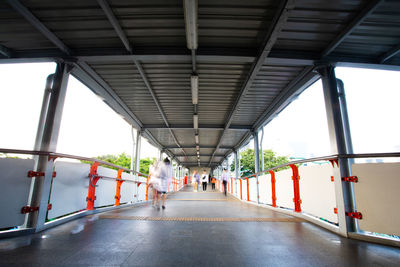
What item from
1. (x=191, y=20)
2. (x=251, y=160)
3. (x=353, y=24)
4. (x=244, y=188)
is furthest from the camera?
(x=251, y=160)

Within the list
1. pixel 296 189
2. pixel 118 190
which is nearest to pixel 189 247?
pixel 296 189

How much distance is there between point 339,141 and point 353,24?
191cm

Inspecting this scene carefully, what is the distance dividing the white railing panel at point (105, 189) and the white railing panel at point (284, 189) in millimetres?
4376

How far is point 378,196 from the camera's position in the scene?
2906 millimetres

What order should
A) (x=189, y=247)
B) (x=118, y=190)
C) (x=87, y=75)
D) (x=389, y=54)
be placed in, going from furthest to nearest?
(x=118, y=190) < (x=87, y=75) < (x=389, y=54) < (x=189, y=247)

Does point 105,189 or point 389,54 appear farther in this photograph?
point 105,189

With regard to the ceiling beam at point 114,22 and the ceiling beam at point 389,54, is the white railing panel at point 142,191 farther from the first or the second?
the ceiling beam at point 389,54

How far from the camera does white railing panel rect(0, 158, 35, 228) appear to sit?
115 inches

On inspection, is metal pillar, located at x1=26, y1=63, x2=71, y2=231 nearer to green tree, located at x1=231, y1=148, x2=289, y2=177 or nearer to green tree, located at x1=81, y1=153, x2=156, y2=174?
green tree, located at x1=231, y1=148, x2=289, y2=177

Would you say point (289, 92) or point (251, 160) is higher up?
point (251, 160)

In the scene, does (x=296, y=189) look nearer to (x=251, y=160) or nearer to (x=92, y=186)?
(x=92, y=186)

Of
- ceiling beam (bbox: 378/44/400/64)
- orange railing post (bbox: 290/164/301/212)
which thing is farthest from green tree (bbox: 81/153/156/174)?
ceiling beam (bbox: 378/44/400/64)

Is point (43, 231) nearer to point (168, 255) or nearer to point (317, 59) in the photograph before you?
point (168, 255)

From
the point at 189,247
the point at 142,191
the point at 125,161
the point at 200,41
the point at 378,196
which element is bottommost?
the point at 189,247
